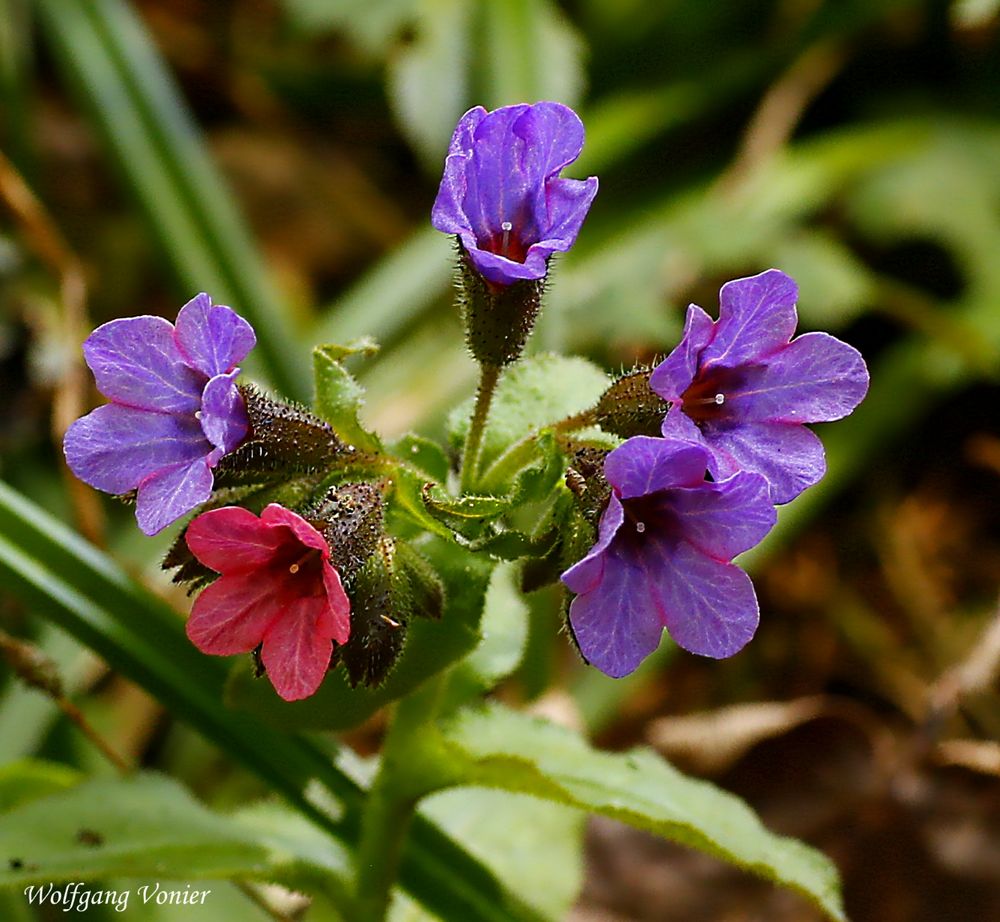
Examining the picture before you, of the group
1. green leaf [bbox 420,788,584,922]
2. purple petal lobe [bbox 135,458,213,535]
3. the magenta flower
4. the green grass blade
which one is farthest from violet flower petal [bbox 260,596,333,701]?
the green grass blade

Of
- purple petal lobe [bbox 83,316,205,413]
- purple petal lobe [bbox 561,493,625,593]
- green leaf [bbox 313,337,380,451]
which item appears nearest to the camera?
purple petal lobe [bbox 561,493,625,593]

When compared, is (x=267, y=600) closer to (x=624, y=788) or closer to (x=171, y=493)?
(x=171, y=493)

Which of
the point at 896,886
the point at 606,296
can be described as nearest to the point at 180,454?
the point at 896,886

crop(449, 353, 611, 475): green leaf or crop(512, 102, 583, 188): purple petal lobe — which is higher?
crop(512, 102, 583, 188): purple petal lobe

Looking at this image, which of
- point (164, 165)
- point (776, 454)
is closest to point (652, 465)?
point (776, 454)

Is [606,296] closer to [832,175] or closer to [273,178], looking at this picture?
[832,175]

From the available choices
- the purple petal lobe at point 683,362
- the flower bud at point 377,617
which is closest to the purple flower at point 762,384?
the purple petal lobe at point 683,362

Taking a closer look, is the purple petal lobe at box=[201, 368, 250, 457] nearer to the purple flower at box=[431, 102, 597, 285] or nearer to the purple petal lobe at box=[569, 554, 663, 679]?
the purple flower at box=[431, 102, 597, 285]

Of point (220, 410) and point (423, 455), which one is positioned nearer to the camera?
point (220, 410)
